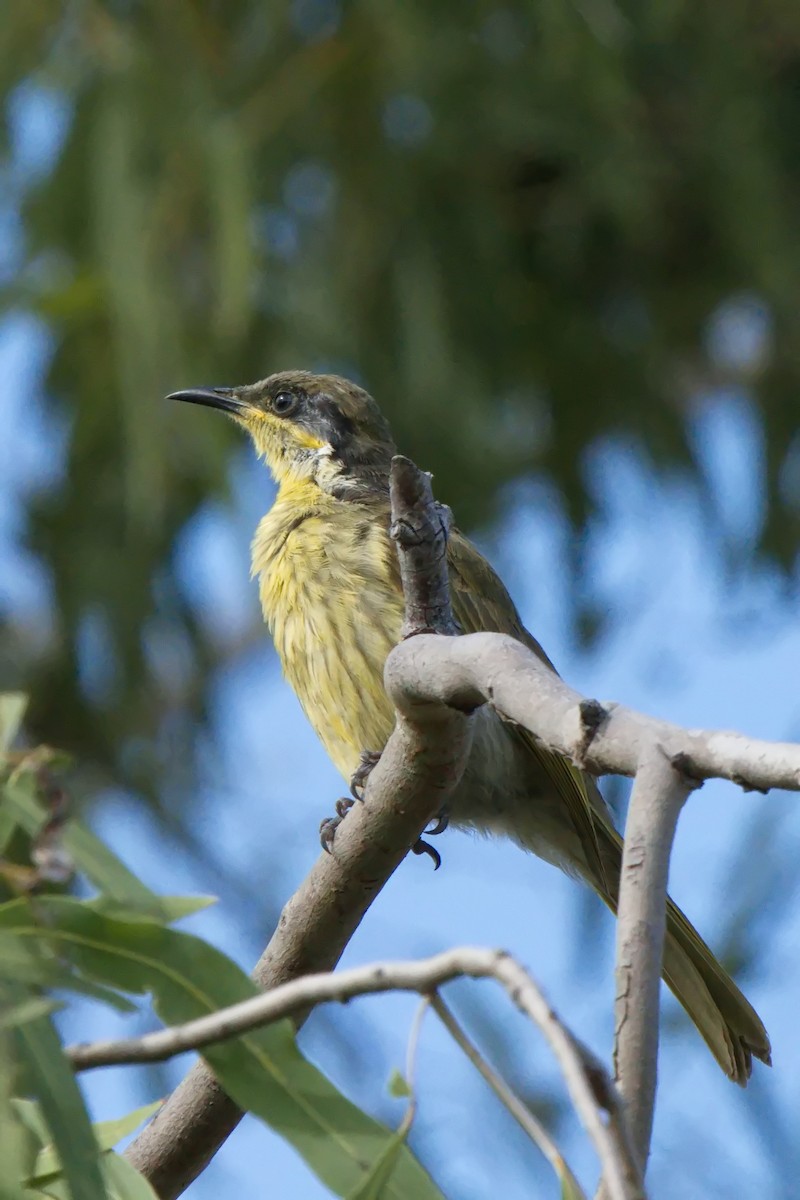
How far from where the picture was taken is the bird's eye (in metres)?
4.84

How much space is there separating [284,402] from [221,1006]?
286 cm

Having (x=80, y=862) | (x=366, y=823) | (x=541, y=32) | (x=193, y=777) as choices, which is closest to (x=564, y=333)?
(x=541, y=32)

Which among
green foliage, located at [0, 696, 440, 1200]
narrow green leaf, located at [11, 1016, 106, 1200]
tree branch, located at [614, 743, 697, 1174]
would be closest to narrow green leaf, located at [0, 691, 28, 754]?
green foliage, located at [0, 696, 440, 1200]

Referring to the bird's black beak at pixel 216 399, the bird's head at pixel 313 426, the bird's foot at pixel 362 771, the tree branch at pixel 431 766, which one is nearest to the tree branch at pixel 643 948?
the tree branch at pixel 431 766

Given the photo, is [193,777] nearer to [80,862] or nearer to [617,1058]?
[80,862]

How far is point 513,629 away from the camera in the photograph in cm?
412

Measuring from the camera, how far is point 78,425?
6059mm

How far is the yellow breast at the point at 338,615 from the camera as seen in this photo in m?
3.92

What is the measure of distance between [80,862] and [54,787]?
28cm

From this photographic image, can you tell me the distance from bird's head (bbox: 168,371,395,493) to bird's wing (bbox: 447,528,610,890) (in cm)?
44

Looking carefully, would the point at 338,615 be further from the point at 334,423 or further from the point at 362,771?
the point at 334,423

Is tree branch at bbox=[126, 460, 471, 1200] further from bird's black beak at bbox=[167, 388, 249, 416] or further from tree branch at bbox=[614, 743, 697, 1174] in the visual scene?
bird's black beak at bbox=[167, 388, 249, 416]

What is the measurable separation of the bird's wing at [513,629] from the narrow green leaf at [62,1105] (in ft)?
5.83

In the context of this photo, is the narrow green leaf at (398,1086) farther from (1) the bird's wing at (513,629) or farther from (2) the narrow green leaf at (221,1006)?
(1) the bird's wing at (513,629)
